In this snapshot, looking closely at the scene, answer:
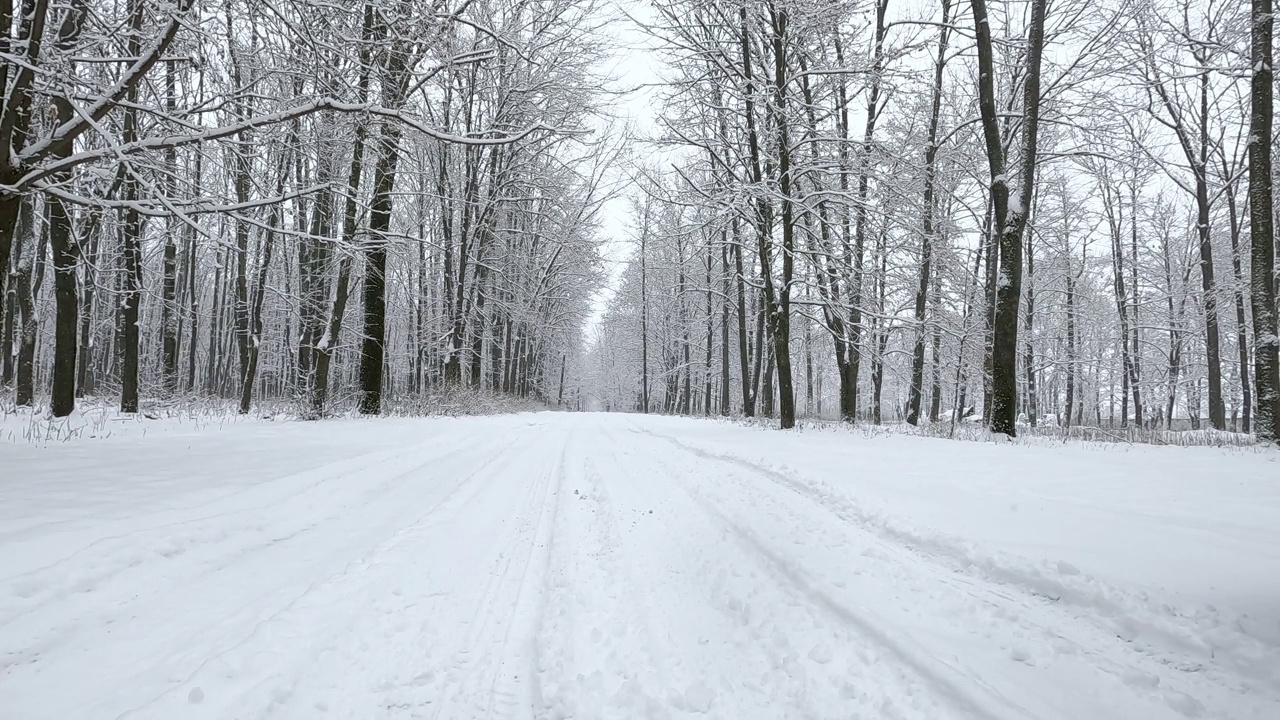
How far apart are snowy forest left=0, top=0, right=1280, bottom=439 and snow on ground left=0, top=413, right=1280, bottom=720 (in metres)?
3.22

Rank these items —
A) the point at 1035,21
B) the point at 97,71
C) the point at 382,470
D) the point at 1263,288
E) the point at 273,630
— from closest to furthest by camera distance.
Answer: the point at 273,630, the point at 382,470, the point at 97,71, the point at 1263,288, the point at 1035,21

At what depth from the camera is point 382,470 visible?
553cm

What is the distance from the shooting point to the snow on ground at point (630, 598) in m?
1.80

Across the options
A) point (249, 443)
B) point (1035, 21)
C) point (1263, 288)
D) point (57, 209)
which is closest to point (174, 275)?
point (57, 209)

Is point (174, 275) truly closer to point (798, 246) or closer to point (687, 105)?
point (687, 105)

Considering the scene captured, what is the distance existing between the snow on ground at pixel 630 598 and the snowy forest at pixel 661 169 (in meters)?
3.22

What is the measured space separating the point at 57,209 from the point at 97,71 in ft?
22.0

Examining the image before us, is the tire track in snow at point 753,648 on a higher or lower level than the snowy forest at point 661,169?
lower

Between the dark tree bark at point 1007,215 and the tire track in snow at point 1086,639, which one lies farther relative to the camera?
the dark tree bark at point 1007,215

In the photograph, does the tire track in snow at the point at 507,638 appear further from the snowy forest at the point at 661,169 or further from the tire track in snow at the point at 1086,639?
the snowy forest at the point at 661,169

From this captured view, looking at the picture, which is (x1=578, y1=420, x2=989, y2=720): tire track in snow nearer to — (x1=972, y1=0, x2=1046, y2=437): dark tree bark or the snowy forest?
the snowy forest

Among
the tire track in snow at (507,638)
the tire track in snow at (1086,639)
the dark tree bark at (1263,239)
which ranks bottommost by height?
the tire track in snow at (507,638)

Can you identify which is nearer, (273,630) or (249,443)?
(273,630)

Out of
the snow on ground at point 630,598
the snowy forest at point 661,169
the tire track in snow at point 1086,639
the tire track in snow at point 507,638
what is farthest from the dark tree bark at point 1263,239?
the tire track in snow at point 507,638
